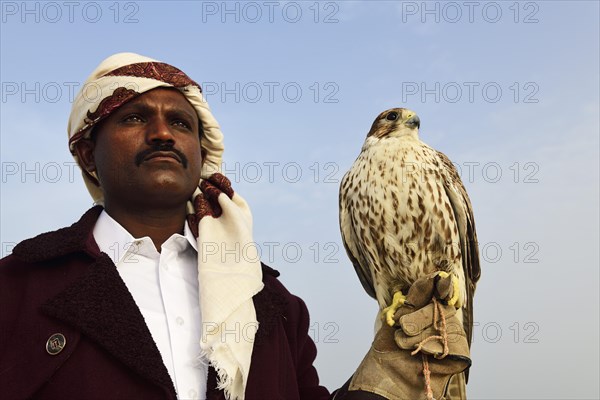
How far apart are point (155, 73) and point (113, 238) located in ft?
2.40

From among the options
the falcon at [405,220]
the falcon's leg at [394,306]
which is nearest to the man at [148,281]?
the falcon's leg at [394,306]

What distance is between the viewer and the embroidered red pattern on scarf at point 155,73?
2.61 metres

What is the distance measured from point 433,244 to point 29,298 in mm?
2290

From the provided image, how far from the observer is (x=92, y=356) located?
2160mm

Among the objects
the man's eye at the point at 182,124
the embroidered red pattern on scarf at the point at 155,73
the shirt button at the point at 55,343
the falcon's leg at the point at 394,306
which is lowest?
the falcon's leg at the point at 394,306

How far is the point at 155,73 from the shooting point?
2.62 meters

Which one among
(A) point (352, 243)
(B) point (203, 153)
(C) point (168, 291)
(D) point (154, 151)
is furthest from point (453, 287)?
(D) point (154, 151)

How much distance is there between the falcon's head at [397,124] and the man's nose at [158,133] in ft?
6.23

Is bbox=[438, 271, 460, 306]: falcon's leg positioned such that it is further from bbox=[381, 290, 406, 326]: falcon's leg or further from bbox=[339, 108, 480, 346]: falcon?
bbox=[381, 290, 406, 326]: falcon's leg

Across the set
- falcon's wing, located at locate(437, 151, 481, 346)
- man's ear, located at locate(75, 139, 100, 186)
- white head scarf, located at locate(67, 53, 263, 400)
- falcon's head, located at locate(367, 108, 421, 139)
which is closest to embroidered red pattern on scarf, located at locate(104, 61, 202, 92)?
white head scarf, located at locate(67, 53, 263, 400)

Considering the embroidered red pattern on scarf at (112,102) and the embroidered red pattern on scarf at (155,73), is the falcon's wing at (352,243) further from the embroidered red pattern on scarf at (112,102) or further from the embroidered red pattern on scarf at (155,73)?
the embroidered red pattern on scarf at (112,102)

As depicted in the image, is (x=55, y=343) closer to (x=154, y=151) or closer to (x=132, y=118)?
(x=154, y=151)

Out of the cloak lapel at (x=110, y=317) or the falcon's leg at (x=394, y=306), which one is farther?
the falcon's leg at (x=394, y=306)

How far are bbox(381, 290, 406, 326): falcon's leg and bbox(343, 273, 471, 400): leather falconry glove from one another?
0.25 m
